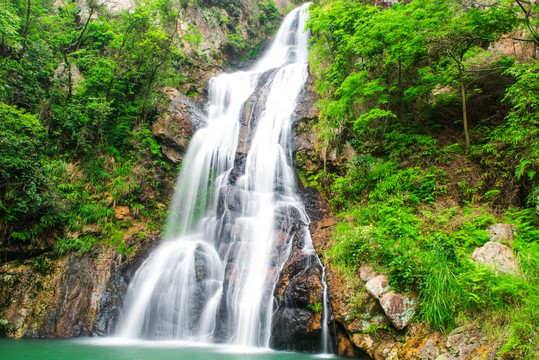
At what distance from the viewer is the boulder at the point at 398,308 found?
506 centimetres

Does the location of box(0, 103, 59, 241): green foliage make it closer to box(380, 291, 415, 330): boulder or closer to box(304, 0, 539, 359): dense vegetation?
box(304, 0, 539, 359): dense vegetation

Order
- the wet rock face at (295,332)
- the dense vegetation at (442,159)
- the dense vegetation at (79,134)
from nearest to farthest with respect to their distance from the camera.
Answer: the dense vegetation at (442,159) < the wet rock face at (295,332) < the dense vegetation at (79,134)

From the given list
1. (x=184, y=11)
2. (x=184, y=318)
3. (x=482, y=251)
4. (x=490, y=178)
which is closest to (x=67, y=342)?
(x=184, y=318)

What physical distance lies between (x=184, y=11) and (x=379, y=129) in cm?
1834

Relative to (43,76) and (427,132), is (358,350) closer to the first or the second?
(427,132)

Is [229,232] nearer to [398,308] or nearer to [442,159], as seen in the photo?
[398,308]

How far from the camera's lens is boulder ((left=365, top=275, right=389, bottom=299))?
18.1 feet

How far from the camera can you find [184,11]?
20734mm

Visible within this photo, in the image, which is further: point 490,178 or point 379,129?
point 379,129

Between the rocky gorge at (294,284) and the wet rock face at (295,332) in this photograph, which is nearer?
the rocky gorge at (294,284)

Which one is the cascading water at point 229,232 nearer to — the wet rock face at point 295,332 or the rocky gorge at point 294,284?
the rocky gorge at point 294,284

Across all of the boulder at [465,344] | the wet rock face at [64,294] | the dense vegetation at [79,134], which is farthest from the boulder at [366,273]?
the dense vegetation at [79,134]

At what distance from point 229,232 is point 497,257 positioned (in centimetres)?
732

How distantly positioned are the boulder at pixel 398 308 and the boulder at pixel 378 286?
11 cm
